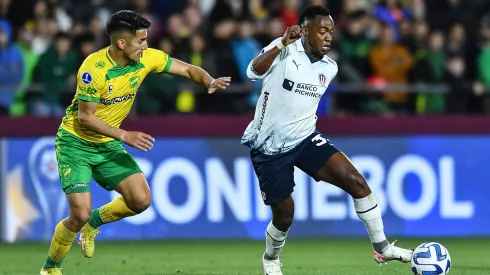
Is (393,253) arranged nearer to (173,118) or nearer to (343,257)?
(343,257)

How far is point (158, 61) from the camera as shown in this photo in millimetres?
10258

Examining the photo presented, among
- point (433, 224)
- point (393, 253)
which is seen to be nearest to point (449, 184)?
point (433, 224)

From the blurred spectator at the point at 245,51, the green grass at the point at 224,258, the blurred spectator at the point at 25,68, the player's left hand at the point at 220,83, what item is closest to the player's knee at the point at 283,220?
the green grass at the point at 224,258

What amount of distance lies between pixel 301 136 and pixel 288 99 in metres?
0.38

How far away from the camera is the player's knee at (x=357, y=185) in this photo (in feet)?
32.7

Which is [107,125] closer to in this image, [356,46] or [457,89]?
[356,46]

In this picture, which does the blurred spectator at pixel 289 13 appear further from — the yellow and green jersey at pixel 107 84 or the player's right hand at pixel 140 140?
the player's right hand at pixel 140 140

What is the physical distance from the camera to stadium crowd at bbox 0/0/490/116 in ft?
51.2

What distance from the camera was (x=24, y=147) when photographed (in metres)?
14.9

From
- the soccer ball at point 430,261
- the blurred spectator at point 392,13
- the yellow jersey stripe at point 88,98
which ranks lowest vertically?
the soccer ball at point 430,261

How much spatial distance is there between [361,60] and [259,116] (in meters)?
6.44

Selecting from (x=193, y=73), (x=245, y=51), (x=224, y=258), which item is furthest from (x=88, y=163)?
(x=245, y=51)

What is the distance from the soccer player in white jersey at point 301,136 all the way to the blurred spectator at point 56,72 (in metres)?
5.87

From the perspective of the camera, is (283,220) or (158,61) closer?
(283,220)
